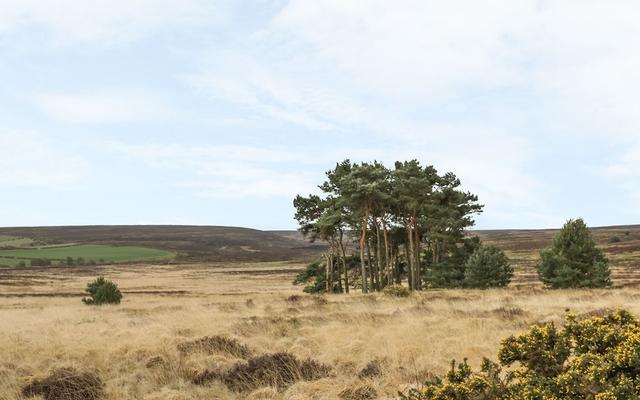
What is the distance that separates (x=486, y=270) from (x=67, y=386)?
32319mm

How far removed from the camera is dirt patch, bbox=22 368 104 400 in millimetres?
8070

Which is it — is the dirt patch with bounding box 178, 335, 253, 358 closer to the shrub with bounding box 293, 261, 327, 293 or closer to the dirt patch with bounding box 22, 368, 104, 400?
the dirt patch with bounding box 22, 368, 104, 400

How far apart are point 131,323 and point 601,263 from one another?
101 feet

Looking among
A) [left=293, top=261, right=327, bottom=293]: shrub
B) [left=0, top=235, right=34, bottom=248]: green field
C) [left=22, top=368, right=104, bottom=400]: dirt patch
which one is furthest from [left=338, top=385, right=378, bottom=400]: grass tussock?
[left=0, top=235, right=34, bottom=248]: green field

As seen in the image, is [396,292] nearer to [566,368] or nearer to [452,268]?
[452,268]

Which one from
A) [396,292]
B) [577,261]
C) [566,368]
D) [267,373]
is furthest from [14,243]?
[566,368]

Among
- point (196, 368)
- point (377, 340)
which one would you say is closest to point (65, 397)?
point (196, 368)

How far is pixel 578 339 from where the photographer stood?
5.87 meters

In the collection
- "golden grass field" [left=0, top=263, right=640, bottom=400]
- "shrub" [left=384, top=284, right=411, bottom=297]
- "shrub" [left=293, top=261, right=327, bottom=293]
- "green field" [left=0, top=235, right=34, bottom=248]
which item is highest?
"green field" [left=0, top=235, right=34, bottom=248]

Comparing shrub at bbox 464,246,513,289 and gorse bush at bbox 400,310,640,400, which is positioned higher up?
gorse bush at bbox 400,310,640,400

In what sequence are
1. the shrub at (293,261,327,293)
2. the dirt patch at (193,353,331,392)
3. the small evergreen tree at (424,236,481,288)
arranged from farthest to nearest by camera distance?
the shrub at (293,261,327,293) < the small evergreen tree at (424,236,481,288) < the dirt patch at (193,353,331,392)

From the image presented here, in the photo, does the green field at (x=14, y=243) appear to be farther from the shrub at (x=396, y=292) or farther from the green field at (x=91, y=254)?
the shrub at (x=396, y=292)

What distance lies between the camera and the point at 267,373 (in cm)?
866

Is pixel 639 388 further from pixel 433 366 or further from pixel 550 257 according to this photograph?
pixel 550 257
